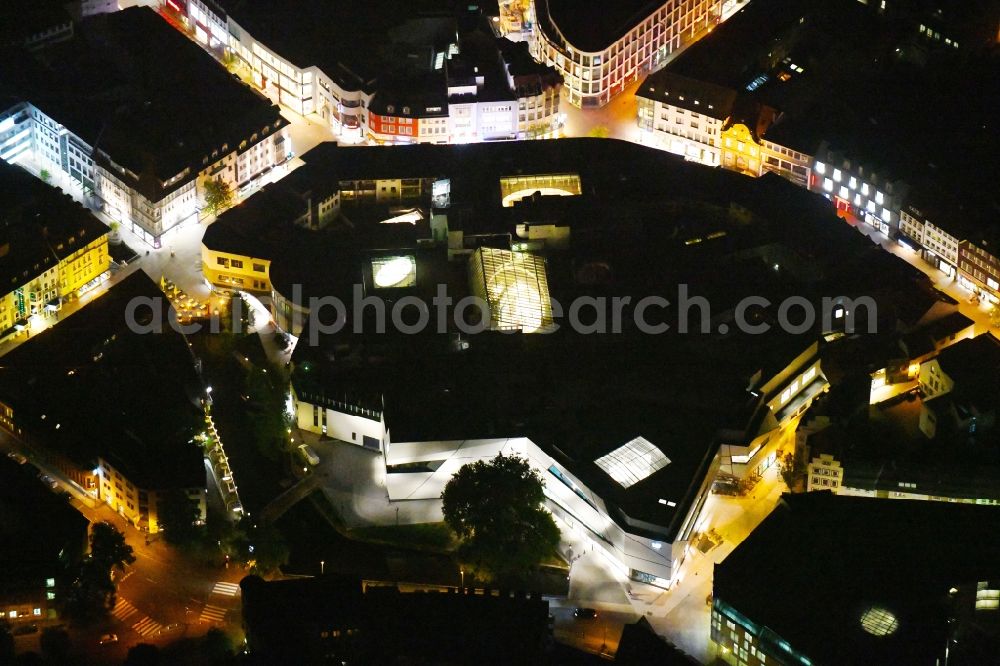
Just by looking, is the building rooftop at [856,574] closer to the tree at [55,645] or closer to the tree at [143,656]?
the tree at [143,656]

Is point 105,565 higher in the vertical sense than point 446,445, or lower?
lower

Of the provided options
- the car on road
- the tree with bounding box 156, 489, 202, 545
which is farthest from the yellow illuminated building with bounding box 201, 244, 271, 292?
the tree with bounding box 156, 489, 202, 545

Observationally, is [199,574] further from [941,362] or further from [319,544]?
[941,362]

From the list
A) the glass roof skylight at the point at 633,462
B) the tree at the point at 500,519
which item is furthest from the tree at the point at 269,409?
the glass roof skylight at the point at 633,462

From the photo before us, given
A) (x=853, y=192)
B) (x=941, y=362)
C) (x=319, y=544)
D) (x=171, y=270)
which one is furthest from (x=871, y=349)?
(x=171, y=270)

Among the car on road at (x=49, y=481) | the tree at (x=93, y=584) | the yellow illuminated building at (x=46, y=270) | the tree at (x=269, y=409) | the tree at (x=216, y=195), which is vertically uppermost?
the tree at (x=216, y=195)

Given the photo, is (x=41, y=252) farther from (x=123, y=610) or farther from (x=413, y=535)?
(x=413, y=535)
